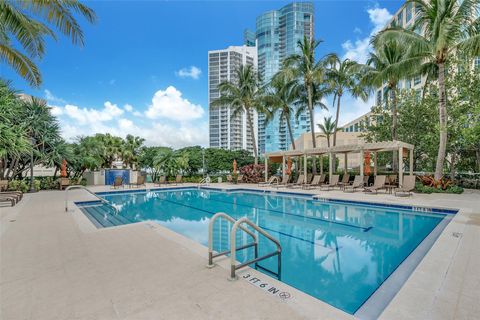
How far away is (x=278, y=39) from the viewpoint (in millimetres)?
92438

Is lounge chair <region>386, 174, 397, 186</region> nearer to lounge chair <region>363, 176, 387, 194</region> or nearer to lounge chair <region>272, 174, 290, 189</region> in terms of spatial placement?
lounge chair <region>363, 176, 387, 194</region>

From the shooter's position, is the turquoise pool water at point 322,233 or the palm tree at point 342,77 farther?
the palm tree at point 342,77

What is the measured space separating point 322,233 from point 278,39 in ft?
326

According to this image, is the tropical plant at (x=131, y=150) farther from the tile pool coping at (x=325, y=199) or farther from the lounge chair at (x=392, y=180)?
the lounge chair at (x=392, y=180)

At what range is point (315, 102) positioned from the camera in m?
20.5

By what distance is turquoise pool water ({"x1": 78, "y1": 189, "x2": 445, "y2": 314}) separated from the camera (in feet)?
12.7

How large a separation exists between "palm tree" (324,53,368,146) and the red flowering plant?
28.4 ft

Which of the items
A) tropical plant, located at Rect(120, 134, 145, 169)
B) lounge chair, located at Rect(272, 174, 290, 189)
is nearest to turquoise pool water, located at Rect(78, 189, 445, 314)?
lounge chair, located at Rect(272, 174, 290, 189)

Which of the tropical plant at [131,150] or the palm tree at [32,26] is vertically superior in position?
the palm tree at [32,26]

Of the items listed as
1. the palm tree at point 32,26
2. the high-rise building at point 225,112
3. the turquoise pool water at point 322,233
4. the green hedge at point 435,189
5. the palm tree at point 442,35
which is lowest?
the turquoise pool water at point 322,233

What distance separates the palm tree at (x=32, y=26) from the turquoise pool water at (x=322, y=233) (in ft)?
16.8

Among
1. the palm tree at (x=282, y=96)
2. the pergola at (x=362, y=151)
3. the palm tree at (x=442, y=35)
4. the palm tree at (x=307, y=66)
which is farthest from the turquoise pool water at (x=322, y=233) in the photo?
the palm tree at (x=282, y=96)

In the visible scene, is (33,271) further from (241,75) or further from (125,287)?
(241,75)

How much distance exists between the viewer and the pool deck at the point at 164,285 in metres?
2.38
